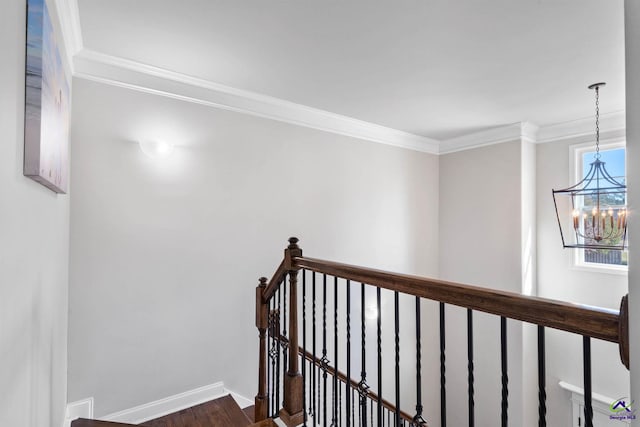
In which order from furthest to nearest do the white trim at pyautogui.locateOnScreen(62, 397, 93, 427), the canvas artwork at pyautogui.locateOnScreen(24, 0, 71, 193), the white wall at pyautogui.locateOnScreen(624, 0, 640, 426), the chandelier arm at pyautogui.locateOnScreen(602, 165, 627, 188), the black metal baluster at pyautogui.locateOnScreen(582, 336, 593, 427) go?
the chandelier arm at pyautogui.locateOnScreen(602, 165, 627, 188) < the white trim at pyautogui.locateOnScreen(62, 397, 93, 427) < the canvas artwork at pyautogui.locateOnScreen(24, 0, 71, 193) < the black metal baluster at pyautogui.locateOnScreen(582, 336, 593, 427) < the white wall at pyautogui.locateOnScreen(624, 0, 640, 426)

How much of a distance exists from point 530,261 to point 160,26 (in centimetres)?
441

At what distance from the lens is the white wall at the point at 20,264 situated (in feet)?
2.83

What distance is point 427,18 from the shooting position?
1944 mm

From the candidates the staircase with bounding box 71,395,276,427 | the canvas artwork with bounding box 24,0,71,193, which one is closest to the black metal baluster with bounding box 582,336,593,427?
the canvas artwork with bounding box 24,0,71,193

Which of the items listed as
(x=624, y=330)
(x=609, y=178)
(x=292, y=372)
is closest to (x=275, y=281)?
(x=292, y=372)

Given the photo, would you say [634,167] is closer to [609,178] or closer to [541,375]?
[541,375]

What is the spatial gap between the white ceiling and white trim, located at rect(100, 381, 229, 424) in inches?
102

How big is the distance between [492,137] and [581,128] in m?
0.90

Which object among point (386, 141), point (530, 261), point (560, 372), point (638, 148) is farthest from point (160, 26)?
point (560, 372)

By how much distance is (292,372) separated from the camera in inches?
72.9

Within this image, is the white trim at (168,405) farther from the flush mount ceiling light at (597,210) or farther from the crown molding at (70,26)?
the flush mount ceiling light at (597,210)

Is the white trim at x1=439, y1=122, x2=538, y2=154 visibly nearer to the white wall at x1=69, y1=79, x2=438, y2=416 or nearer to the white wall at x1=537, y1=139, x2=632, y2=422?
the white wall at x1=537, y1=139, x2=632, y2=422

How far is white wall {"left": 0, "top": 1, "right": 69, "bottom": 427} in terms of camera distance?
33.9 inches

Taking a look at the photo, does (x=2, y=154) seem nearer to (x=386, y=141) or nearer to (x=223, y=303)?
(x=223, y=303)
